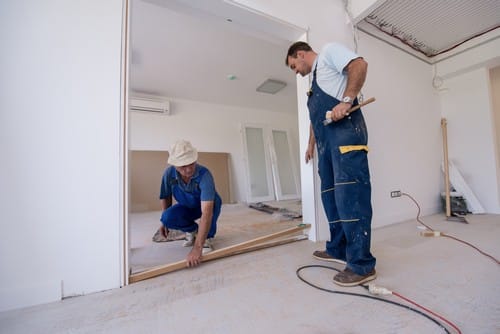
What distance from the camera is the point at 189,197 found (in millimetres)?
1593

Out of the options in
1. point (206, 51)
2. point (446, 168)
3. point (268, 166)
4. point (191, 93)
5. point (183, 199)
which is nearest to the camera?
point (183, 199)

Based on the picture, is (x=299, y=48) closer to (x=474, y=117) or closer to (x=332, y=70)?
(x=332, y=70)

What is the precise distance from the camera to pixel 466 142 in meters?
2.77

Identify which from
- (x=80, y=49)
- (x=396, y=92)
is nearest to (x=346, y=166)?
(x=80, y=49)

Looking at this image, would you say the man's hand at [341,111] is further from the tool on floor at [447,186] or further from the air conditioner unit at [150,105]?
the air conditioner unit at [150,105]

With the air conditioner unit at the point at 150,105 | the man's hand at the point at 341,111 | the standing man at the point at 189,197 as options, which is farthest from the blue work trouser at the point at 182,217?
the air conditioner unit at the point at 150,105

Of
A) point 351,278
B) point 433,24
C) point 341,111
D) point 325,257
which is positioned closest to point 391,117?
point 433,24

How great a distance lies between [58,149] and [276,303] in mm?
1285

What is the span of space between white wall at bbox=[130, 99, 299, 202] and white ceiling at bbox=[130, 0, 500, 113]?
0.66 metres

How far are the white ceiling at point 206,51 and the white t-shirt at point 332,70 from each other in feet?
2.54

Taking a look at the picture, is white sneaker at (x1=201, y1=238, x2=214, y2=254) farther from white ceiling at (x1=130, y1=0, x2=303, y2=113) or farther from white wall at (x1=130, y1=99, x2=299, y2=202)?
white wall at (x1=130, y1=99, x2=299, y2=202)

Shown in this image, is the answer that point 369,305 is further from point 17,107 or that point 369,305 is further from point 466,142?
point 466,142

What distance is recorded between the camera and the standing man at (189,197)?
51.1 inches

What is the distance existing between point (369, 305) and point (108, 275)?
1292 millimetres
